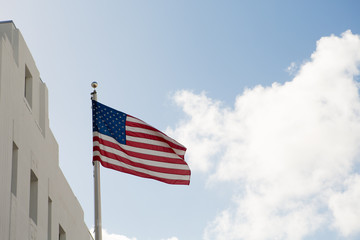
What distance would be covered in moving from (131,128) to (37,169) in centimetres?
375

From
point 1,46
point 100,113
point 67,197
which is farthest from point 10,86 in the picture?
point 67,197

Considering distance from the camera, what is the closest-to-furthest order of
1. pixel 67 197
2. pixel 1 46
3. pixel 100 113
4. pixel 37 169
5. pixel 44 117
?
1. pixel 1 46
2. pixel 100 113
3. pixel 37 169
4. pixel 44 117
5. pixel 67 197

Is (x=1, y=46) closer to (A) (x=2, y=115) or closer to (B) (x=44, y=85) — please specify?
(A) (x=2, y=115)

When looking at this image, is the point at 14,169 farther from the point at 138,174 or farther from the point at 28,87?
the point at 28,87

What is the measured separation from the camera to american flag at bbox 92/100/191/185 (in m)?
21.7

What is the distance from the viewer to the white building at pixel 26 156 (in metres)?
20.3

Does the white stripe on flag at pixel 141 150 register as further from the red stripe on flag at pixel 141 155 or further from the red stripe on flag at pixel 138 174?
the red stripe on flag at pixel 138 174

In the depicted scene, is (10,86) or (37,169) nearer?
(10,86)

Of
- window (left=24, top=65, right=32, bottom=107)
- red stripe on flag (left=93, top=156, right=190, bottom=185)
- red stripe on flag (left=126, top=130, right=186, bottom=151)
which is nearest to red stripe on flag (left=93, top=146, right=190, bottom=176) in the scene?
red stripe on flag (left=93, top=156, right=190, bottom=185)

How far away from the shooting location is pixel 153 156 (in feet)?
73.5

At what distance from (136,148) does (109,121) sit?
1185 mm

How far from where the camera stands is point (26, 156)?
74.0 ft

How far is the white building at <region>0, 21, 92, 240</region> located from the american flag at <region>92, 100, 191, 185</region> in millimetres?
2414

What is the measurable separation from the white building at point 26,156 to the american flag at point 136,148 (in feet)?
7.92
